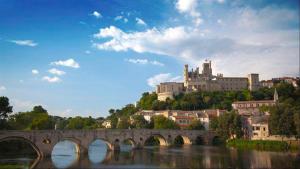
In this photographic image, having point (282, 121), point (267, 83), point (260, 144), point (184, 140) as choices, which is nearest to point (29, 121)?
point (184, 140)

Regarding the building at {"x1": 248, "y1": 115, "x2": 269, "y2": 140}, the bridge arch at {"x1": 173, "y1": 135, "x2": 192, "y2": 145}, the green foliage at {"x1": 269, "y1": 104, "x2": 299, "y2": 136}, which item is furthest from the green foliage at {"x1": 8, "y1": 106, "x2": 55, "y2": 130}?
the green foliage at {"x1": 269, "y1": 104, "x2": 299, "y2": 136}

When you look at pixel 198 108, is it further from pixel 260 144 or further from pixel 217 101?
pixel 260 144

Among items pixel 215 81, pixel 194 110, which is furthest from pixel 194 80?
pixel 194 110

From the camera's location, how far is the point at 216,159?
39938 mm

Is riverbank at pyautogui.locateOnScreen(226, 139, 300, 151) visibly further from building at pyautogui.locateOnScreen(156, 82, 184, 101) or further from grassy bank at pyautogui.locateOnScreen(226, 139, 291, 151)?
building at pyautogui.locateOnScreen(156, 82, 184, 101)

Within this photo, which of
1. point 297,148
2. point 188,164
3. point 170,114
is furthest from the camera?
point 170,114

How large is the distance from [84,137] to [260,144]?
994 inches

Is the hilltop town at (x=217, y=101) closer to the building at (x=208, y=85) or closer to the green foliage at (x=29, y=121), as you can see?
the building at (x=208, y=85)

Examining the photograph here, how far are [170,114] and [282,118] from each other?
1595 inches

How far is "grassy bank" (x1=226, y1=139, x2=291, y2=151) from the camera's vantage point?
5063 cm

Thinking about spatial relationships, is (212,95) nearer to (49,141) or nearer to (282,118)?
(282,118)

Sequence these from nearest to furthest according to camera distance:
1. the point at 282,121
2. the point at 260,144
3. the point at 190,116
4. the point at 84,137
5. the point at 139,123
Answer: the point at 84,137
the point at 282,121
the point at 260,144
the point at 139,123
the point at 190,116

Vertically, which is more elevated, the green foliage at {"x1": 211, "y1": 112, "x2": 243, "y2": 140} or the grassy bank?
the green foliage at {"x1": 211, "y1": 112, "x2": 243, "y2": 140}

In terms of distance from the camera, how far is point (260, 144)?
54.5m
